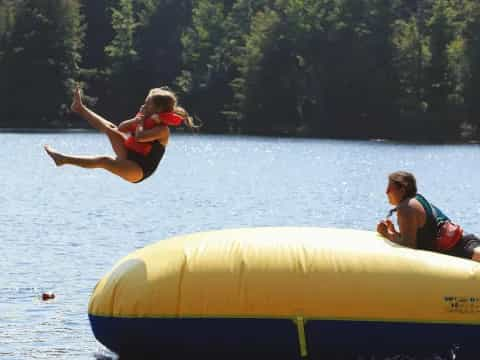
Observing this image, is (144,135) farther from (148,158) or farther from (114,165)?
(114,165)

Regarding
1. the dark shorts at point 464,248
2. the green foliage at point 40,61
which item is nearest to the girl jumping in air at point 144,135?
the dark shorts at point 464,248

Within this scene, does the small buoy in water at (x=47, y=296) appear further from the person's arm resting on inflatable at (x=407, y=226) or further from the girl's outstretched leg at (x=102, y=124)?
the person's arm resting on inflatable at (x=407, y=226)

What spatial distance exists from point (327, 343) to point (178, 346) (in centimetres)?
135

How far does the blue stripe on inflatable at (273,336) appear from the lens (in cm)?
1145

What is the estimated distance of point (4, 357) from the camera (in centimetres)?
1291

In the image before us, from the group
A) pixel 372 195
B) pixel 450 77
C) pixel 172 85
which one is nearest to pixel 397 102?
pixel 450 77

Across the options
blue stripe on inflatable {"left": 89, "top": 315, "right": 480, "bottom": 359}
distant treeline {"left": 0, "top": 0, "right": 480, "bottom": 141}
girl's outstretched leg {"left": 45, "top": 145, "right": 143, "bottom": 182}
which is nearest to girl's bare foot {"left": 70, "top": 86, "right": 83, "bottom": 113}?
girl's outstretched leg {"left": 45, "top": 145, "right": 143, "bottom": 182}

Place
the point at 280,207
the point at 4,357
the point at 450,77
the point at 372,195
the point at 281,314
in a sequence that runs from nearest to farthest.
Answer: the point at 281,314
the point at 4,357
the point at 280,207
the point at 372,195
the point at 450,77

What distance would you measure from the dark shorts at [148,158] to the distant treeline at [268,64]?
2781 inches

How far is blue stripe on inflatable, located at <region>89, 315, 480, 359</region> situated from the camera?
37.6ft

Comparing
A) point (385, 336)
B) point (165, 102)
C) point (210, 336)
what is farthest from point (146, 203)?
point (385, 336)

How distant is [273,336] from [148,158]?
2.13 m

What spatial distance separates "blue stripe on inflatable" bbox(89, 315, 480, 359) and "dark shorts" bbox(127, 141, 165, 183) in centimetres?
148

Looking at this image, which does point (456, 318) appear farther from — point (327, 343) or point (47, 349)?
point (47, 349)
